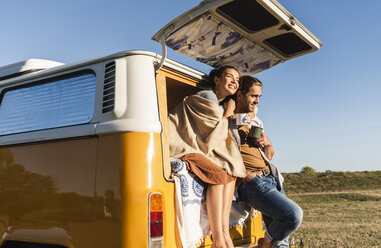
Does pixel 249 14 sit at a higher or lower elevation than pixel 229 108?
higher

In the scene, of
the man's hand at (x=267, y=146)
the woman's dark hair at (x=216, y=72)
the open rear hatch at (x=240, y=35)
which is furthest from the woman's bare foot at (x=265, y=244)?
the open rear hatch at (x=240, y=35)

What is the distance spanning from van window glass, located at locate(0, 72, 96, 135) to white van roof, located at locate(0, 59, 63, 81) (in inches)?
10.5

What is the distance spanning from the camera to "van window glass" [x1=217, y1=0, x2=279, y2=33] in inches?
108

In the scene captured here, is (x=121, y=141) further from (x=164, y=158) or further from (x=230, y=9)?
(x=230, y=9)

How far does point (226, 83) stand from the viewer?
3.47m

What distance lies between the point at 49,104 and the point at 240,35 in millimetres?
1836

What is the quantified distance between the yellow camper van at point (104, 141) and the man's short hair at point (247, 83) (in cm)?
53

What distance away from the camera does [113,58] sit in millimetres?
2707

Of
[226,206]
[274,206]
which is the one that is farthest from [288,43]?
[226,206]

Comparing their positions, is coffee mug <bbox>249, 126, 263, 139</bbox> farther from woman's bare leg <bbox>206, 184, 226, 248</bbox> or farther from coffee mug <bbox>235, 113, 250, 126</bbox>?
woman's bare leg <bbox>206, 184, 226, 248</bbox>

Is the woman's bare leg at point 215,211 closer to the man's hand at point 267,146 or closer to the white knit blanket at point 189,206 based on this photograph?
the white knit blanket at point 189,206

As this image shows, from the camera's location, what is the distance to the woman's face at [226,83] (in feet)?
11.4

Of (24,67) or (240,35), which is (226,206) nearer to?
(240,35)

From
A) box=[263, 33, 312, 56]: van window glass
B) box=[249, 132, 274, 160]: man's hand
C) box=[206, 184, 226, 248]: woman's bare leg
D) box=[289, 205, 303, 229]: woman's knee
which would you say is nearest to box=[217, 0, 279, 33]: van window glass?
box=[263, 33, 312, 56]: van window glass
